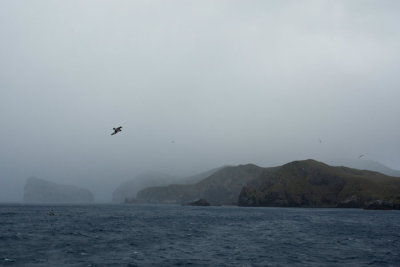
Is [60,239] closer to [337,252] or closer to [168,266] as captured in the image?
[168,266]

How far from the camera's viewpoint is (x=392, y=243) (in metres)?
61.6

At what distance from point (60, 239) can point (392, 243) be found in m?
50.9

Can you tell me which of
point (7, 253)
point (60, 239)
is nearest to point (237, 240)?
point (60, 239)

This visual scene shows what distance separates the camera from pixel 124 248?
169 ft

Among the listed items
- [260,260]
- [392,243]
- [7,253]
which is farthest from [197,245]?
[392,243]

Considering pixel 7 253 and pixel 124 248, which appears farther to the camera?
pixel 124 248

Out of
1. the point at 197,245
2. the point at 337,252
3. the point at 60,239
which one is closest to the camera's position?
the point at 337,252

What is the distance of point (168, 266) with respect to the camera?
132ft

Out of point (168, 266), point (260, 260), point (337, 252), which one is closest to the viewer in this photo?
point (168, 266)

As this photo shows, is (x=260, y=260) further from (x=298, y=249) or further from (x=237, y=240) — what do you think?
(x=237, y=240)

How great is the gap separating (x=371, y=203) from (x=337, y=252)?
543ft

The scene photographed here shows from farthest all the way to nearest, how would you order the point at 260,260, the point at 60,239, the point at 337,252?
the point at 60,239, the point at 337,252, the point at 260,260

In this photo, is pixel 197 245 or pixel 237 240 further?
pixel 237 240

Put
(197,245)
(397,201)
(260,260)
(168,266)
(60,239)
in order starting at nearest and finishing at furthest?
(168,266) < (260,260) < (197,245) < (60,239) < (397,201)
